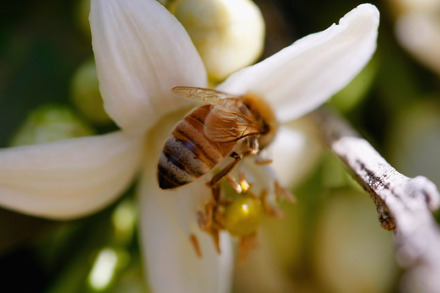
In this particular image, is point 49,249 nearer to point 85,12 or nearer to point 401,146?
point 85,12

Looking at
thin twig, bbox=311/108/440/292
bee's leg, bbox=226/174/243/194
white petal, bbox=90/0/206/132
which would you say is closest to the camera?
thin twig, bbox=311/108/440/292

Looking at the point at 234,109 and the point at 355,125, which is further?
the point at 355,125

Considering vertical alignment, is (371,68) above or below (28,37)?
below

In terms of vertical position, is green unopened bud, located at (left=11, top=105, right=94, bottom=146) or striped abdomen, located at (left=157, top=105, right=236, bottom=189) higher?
striped abdomen, located at (left=157, top=105, right=236, bottom=189)

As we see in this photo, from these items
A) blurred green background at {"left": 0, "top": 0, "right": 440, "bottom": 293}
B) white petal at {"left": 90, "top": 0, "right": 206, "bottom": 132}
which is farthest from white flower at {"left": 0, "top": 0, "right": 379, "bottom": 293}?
blurred green background at {"left": 0, "top": 0, "right": 440, "bottom": 293}

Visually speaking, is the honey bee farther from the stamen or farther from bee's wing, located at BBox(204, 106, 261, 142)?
the stamen

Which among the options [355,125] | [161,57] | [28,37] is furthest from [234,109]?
[28,37]

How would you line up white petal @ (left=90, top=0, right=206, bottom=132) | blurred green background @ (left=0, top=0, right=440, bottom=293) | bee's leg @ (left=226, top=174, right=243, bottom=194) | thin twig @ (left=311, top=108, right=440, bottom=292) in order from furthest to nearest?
blurred green background @ (left=0, top=0, right=440, bottom=293)
bee's leg @ (left=226, top=174, right=243, bottom=194)
white petal @ (left=90, top=0, right=206, bottom=132)
thin twig @ (left=311, top=108, right=440, bottom=292)

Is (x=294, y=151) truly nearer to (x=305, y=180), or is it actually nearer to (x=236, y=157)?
(x=305, y=180)
